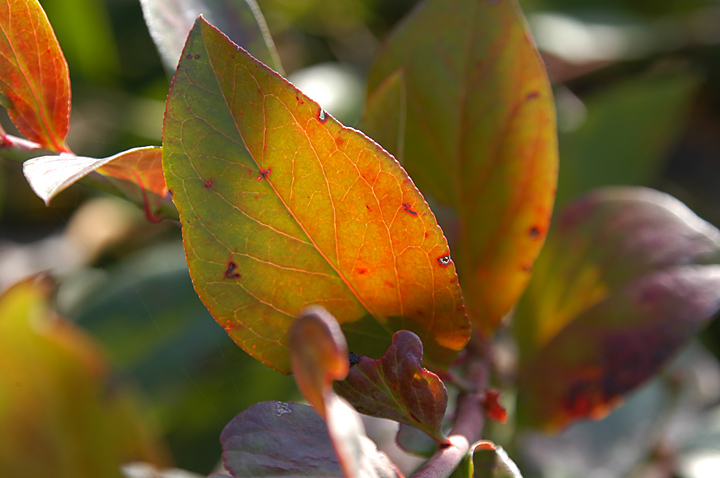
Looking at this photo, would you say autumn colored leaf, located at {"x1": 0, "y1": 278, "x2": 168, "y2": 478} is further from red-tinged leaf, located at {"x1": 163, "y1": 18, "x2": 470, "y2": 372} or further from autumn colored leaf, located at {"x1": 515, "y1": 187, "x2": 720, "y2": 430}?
autumn colored leaf, located at {"x1": 515, "y1": 187, "x2": 720, "y2": 430}

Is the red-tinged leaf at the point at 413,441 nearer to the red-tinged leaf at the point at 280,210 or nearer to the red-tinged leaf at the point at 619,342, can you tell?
the red-tinged leaf at the point at 280,210

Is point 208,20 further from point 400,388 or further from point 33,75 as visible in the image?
point 400,388

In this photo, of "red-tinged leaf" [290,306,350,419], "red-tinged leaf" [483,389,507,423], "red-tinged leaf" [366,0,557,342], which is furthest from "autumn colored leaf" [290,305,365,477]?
"red-tinged leaf" [366,0,557,342]

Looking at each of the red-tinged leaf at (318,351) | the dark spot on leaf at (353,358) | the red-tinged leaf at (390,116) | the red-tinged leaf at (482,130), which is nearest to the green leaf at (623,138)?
the red-tinged leaf at (482,130)

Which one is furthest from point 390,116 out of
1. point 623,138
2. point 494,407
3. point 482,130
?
point 623,138

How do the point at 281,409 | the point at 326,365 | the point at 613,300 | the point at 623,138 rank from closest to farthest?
the point at 326,365, the point at 281,409, the point at 613,300, the point at 623,138

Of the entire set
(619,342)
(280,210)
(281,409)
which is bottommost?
(619,342)
